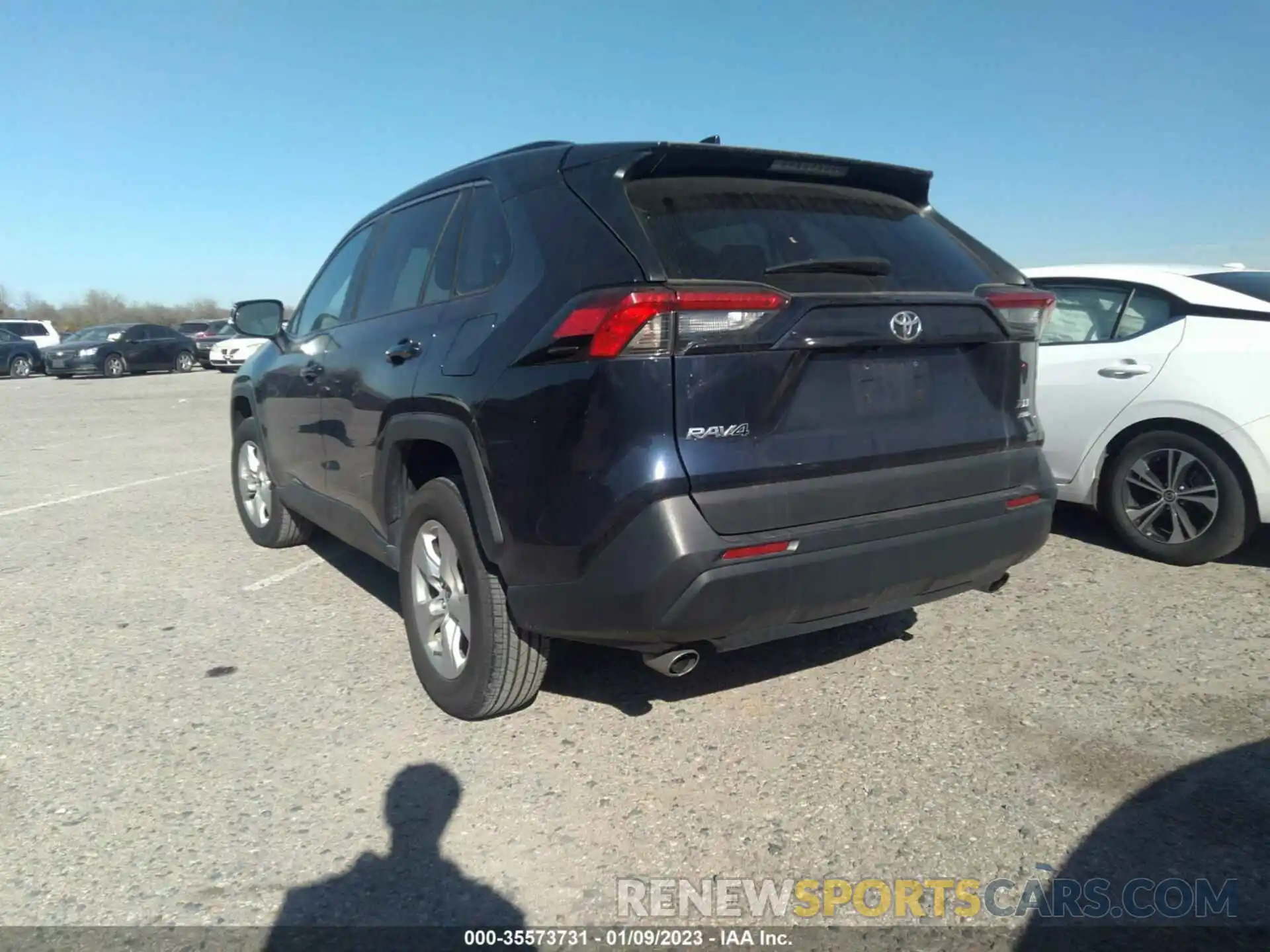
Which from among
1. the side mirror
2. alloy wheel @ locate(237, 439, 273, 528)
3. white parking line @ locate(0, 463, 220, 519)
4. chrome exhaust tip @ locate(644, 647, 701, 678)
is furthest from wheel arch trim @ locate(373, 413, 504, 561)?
white parking line @ locate(0, 463, 220, 519)

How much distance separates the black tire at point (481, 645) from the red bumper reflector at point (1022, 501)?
5.11 feet

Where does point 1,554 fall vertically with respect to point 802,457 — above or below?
below

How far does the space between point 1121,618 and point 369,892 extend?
131 inches

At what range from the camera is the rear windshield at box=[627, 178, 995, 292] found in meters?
2.75

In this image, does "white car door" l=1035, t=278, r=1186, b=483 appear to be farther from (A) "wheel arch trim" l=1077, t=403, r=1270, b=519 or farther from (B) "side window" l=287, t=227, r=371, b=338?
(B) "side window" l=287, t=227, r=371, b=338

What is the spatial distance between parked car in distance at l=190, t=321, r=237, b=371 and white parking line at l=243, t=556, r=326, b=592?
2451cm

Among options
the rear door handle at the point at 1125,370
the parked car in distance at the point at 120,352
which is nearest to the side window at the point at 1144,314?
the rear door handle at the point at 1125,370

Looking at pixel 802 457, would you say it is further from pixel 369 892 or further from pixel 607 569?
pixel 369 892

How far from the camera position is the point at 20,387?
23.9 m

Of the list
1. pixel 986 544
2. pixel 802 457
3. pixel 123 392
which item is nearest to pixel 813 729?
pixel 986 544

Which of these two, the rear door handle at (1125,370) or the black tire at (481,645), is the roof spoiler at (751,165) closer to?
the black tire at (481,645)

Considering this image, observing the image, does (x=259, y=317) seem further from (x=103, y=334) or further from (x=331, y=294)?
(x=103, y=334)

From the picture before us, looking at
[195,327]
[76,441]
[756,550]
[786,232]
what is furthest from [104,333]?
[756,550]

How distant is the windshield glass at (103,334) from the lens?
2744 centimetres
